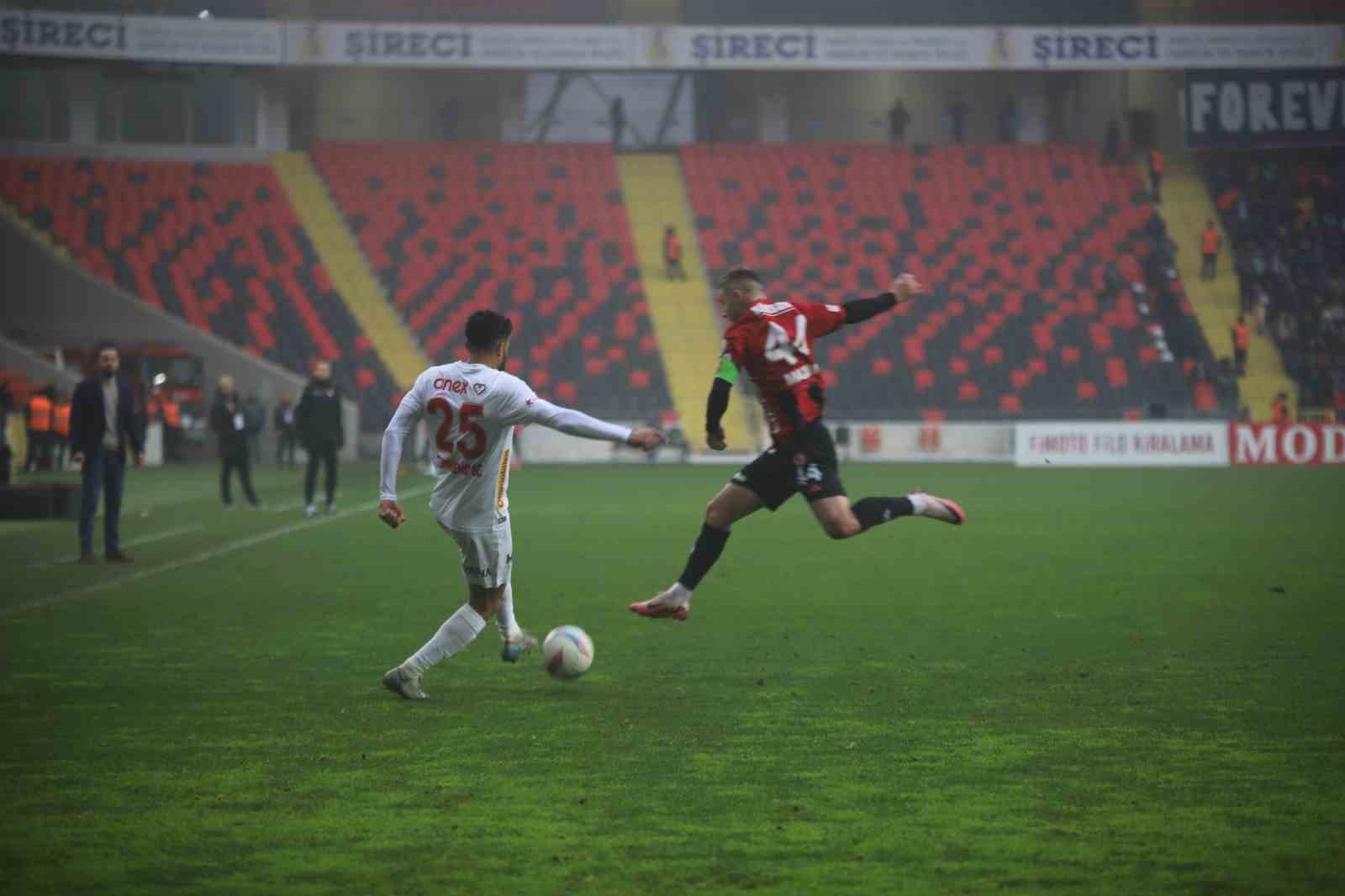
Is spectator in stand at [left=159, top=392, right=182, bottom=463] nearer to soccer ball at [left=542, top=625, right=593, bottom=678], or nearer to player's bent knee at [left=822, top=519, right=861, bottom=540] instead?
player's bent knee at [left=822, top=519, right=861, bottom=540]

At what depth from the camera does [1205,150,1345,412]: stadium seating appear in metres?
46.2

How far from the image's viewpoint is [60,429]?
1500 inches

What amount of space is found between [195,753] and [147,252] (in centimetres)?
4126

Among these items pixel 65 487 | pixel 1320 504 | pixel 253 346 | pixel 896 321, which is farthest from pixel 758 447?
pixel 65 487

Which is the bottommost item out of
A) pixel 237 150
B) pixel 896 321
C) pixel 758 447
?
pixel 758 447

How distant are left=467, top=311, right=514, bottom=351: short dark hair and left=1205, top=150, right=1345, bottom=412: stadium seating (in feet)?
129

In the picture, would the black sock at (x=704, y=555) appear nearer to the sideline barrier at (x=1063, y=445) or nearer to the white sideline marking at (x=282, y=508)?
the white sideline marking at (x=282, y=508)

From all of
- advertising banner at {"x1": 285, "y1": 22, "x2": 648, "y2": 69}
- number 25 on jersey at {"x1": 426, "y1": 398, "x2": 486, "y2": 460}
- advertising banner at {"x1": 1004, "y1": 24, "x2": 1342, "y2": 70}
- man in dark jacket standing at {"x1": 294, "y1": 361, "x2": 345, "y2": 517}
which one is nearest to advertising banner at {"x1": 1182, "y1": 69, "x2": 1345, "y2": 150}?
advertising banner at {"x1": 1004, "y1": 24, "x2": 1342, "y2": 70}

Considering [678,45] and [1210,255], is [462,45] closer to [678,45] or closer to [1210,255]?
[678,45]

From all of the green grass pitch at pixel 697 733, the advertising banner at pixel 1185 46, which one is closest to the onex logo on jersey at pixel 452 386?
the green grass pitch at pixel 697 733

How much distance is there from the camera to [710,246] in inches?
1982

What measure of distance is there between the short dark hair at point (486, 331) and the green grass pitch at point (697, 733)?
1824 mm

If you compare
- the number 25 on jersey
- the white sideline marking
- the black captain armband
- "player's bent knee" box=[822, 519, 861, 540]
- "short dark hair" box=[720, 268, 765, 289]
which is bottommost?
the white sideline marking

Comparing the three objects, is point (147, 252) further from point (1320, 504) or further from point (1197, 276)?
point (1320, 504)
